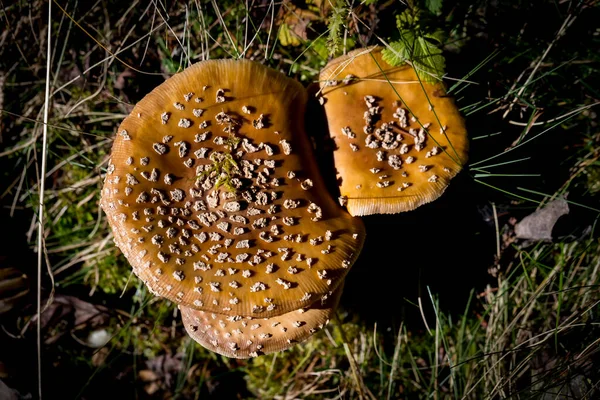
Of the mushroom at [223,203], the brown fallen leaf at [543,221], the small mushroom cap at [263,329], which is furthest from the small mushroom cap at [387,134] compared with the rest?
the brown fallen leaf at [543,221]

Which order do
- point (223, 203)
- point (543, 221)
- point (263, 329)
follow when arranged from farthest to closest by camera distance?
point (543, 221) → point (263, 329) → point (223, 203)

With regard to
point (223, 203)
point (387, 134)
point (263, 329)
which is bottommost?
point (263, 329)

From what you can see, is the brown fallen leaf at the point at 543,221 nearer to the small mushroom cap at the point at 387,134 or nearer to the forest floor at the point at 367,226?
the forest floor at the point at 367,226

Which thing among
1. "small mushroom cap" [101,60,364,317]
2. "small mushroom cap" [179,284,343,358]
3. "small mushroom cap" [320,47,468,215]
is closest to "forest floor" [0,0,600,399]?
"small mushroom cap" [320,47,468,215]

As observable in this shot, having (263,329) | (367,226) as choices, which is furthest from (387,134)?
(263,329)

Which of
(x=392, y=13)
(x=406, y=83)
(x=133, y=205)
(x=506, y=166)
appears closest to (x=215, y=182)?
(x=133, y=205)

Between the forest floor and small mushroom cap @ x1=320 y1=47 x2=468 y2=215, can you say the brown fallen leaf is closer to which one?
the forest floor

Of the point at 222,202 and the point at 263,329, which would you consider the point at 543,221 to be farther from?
the point at 222,202
